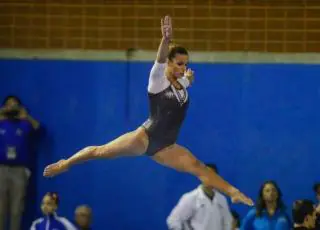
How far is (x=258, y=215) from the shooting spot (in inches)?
360

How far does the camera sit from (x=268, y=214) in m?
9.16

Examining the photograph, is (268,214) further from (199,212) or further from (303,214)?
(303,214)

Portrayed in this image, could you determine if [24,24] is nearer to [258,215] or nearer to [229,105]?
[229,105]

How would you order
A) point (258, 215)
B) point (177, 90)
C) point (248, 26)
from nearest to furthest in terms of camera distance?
point (177, 90)
point (258, 215)
point (248, 26)

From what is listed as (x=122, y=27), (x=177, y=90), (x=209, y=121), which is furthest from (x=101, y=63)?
(x=177, y=90)

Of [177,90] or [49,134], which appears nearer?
[177,90]

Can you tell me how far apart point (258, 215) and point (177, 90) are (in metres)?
3.30

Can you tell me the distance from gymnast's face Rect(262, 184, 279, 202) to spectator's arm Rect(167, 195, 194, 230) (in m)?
0.70

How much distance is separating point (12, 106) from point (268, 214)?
321 cm

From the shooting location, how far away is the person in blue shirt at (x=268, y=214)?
357 inches

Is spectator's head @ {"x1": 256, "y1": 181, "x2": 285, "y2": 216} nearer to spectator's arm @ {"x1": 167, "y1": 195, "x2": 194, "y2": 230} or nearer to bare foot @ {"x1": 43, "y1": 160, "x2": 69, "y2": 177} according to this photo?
spectator's arm @ {"x1": 167, "y1": 195, "x2": 194, "y2": 230}

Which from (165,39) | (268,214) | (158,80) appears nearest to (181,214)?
(268,214)

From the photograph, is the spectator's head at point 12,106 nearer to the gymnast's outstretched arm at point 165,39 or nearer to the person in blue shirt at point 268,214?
the person in blue shirt at point 268,214

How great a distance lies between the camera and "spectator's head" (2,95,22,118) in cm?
1070
